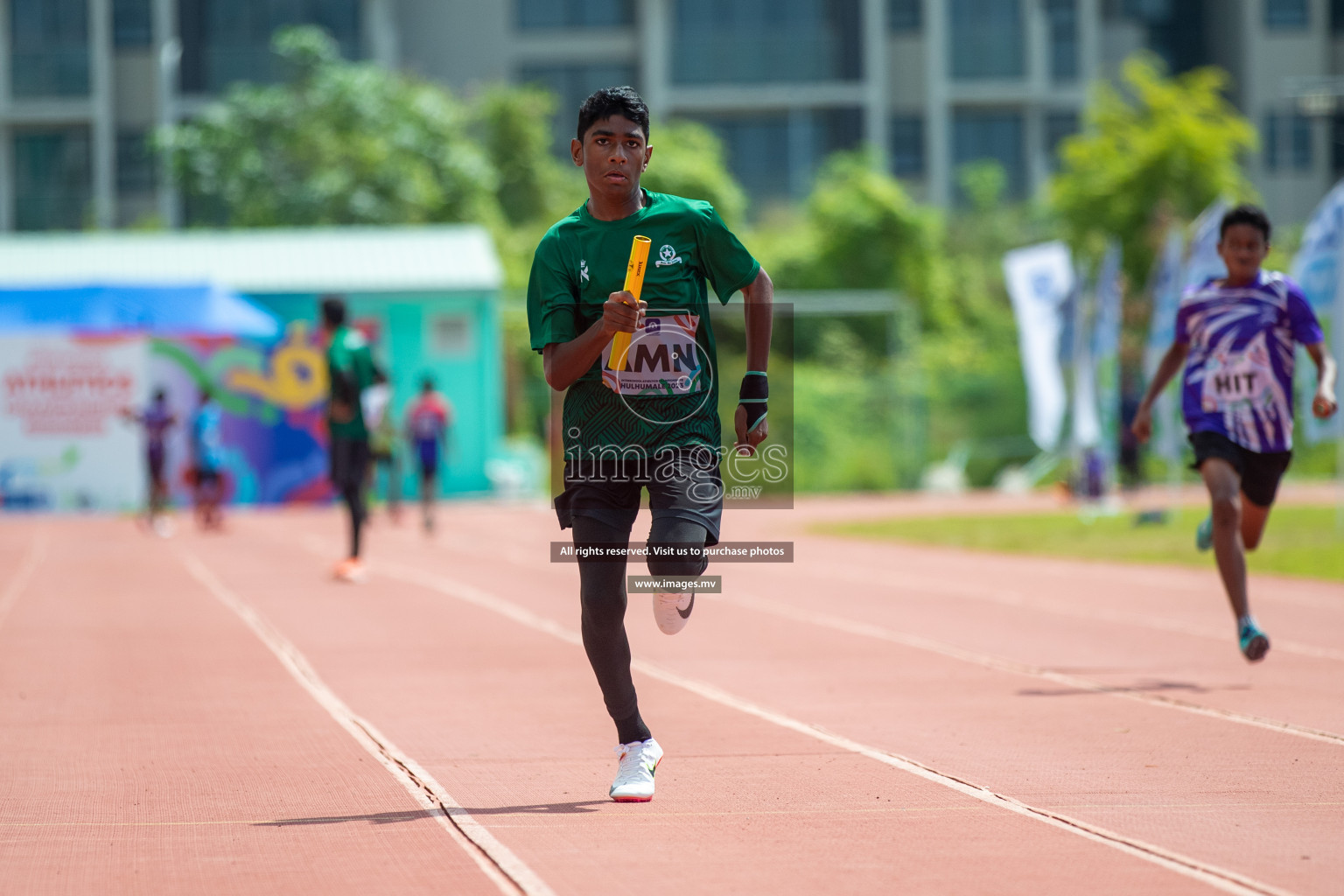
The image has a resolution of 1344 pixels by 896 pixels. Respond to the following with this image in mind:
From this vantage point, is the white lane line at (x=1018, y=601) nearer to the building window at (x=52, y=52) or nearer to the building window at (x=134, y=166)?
the building window at (x=52, y=52)

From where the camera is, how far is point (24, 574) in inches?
653

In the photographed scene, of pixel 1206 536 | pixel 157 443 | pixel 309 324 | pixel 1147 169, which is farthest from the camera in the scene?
pixel 1147 169

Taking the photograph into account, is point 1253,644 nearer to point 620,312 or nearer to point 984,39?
point 620,312

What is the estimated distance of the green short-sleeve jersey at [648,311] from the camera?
5.50 metres

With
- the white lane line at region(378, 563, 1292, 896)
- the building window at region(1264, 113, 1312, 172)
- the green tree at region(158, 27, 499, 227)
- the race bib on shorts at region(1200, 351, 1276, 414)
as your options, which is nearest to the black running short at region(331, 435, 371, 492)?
the white lane line at region(378, 563, 1292, 896)

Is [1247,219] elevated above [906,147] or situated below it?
below

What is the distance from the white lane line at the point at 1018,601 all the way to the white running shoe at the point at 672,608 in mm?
4997

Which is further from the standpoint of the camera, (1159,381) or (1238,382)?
(1159,381)

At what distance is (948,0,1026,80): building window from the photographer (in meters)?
51.8

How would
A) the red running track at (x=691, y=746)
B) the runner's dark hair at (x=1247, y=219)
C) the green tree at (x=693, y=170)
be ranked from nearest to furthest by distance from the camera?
the red running track at (x=691, y=746) < the runner's dark hair at (x=1247, y=219) < the green tree at (x=693, y=170)

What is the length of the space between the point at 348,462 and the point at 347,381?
25.9 inches

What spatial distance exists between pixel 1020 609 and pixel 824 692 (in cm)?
449

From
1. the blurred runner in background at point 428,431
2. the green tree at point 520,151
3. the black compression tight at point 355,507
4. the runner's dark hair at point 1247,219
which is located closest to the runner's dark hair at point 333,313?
the black compression tight at point 355,507

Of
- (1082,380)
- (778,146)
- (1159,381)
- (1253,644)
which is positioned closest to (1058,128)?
(778,146)
